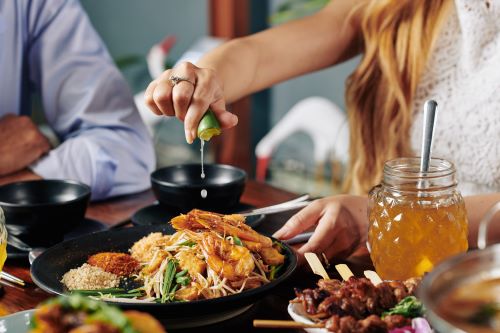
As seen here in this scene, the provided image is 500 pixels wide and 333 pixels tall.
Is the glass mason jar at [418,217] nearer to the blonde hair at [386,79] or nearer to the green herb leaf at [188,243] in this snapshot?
the green herb leaf at [188,243]

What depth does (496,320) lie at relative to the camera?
2.64 ft

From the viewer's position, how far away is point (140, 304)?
109 centimetres

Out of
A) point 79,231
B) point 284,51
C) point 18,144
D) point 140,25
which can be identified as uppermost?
point 284,51

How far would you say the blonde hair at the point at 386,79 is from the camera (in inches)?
82.4

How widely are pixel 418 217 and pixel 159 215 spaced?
0.71 meters

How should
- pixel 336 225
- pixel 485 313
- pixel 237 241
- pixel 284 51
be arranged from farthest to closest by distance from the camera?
pixel 284 51
pixel 336 225
pixel 237 241
pixel 485 313

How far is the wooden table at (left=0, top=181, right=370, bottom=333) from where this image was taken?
1.22m

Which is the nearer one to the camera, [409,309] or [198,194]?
[409,309]

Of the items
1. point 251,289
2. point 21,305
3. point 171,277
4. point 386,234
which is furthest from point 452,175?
point 21,305

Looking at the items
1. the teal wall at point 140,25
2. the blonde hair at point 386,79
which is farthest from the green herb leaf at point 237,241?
the teal wall at point 140,25

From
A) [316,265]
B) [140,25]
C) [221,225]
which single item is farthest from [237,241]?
[140,25]

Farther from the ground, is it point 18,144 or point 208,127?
point 208,127

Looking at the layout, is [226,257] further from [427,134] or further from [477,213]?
[477,213]

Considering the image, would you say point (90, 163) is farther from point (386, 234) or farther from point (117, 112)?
point (386, 234)
